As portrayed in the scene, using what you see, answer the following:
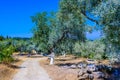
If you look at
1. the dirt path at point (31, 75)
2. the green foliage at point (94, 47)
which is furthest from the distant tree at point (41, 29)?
the dirt path at point (31, 75)

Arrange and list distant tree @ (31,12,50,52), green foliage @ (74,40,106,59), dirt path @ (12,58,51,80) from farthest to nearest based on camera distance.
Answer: distant tree @ (31,12,50,52), green foliage @ (74,40,106,59), dirt path @ (12,58,51,80)

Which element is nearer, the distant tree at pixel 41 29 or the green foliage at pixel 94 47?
the green foliage at pixel 94 47

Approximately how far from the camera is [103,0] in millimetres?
20781

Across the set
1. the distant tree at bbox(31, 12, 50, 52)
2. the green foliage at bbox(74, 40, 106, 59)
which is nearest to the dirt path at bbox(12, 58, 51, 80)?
the green foliage at bbox(74, 40, 106, 59)

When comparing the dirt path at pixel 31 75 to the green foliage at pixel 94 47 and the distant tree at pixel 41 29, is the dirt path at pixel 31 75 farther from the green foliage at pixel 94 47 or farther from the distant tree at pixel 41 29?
the distant tree at pixel 41 29

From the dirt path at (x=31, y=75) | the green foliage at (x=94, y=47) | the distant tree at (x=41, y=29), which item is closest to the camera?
the dirt path at (x=31, y=75)

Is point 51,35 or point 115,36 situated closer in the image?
point 115,36

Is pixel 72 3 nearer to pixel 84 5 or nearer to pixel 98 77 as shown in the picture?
pixel 84 5

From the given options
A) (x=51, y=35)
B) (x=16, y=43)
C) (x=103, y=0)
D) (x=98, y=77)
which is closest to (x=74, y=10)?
(x=103, y=0)

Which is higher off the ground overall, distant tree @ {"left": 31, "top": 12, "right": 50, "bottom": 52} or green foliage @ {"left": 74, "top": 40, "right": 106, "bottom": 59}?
distant tree @ {"left": 31, "top": 12, "right": 50, "bottom": 52}

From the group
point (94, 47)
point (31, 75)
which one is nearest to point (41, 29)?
point (94, 47)

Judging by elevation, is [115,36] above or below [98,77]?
above

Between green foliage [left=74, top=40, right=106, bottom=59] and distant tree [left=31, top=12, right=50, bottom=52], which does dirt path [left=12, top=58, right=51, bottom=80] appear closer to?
green foliage [left=74, top=40, right=106, bottom=59]

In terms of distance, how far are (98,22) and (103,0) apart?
166cm
